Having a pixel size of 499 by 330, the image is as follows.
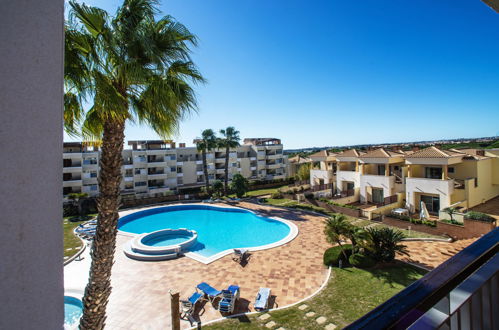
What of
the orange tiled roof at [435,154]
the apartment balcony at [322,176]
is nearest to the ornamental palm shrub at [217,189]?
the apartment balcony at [322,176]

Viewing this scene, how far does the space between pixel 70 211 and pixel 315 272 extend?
2830 cm

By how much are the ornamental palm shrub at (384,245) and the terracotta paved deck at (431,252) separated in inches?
44.6

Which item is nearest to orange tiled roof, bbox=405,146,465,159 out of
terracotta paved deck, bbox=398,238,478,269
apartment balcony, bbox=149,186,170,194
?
terracotta paved deck, bbox=398,238,478,269

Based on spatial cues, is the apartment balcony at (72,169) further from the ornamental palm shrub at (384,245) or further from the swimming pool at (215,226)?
the ornamental palm shrub at (384,245)

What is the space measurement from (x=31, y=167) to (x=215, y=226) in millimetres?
→ 23138

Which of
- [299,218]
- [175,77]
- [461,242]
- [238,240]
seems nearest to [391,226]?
[461,242]

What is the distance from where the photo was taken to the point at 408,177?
21891mm

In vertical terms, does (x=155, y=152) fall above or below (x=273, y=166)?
above

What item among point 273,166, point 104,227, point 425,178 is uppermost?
point 273,166

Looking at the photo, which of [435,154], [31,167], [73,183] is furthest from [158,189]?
[31,167]

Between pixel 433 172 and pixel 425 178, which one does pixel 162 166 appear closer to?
pixel 425 178

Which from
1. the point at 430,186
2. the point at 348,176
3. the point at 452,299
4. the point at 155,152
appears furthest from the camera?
the point at 155,152

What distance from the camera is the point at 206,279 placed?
12.3 meters

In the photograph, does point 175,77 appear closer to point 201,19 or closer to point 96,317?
point 201,19
